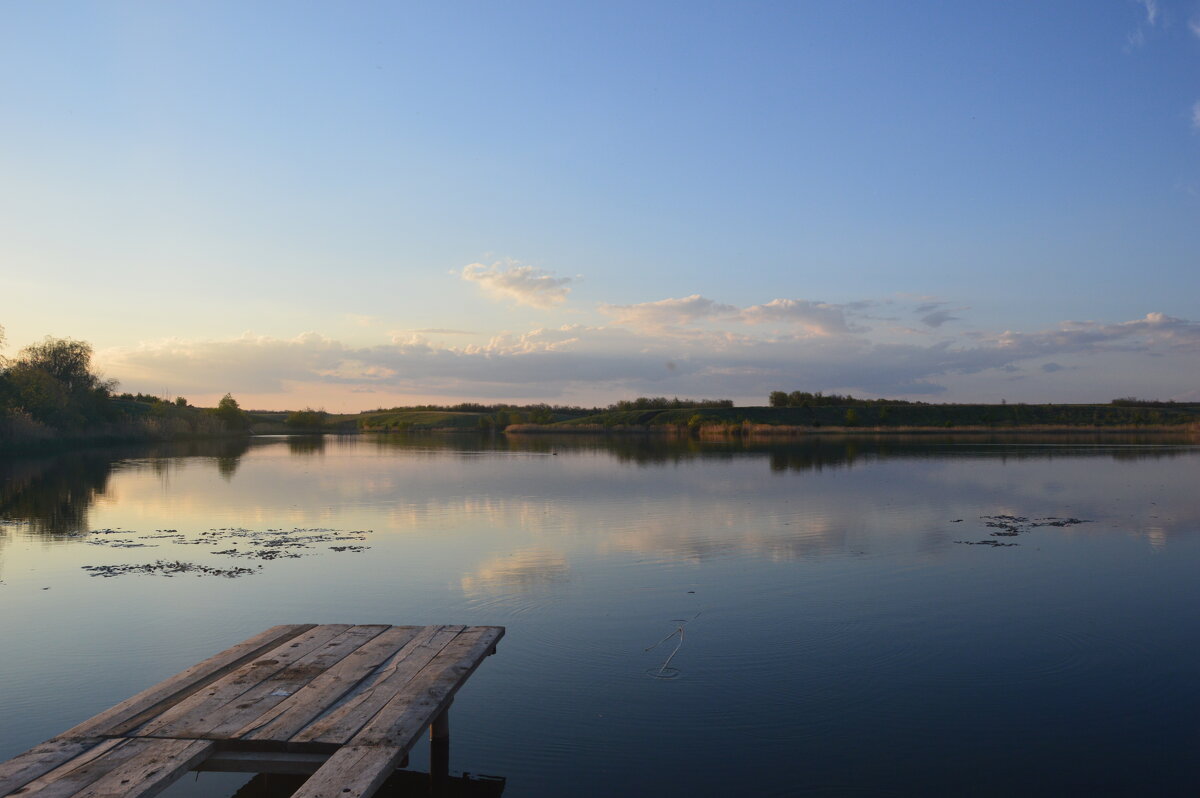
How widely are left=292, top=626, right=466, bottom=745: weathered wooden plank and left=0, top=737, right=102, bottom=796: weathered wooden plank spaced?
1306 millimetres

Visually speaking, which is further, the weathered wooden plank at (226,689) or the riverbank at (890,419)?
→ the riverbank at (890,419)

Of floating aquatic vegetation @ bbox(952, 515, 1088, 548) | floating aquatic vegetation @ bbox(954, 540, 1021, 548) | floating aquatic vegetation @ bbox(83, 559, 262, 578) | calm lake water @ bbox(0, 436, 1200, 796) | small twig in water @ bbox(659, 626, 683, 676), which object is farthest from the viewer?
floating aquatic vegetation @ bbox(952, 515, 1088, 548)

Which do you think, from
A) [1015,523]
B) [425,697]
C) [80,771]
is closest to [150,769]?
[80,771]

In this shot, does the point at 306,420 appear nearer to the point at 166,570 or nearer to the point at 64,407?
the point at 64,407

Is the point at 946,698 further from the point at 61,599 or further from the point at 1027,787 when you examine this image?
the point at 61,599

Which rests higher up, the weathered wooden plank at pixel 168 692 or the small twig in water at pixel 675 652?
the weathered wooden plank at pixel 168 692

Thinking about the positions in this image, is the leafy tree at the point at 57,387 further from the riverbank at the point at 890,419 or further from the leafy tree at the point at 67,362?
the riverbank at the point at 890,419

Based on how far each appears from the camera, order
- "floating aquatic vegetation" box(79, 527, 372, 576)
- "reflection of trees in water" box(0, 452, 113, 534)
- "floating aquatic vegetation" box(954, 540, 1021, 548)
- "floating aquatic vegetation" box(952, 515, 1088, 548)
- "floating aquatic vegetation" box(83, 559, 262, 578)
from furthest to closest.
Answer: "reflection of trees in water" box(0, 452, 113, 534) → "floating aquatic vegetation" box(952, 515, 1088, 548) → "floating aquatic vegetation" box(954, 540, 1021, 548) → "floating aquatic vegetation" box(79, 527, 372, 576) → "floating aquatic vegetation" box(83, 559, 262, 578)

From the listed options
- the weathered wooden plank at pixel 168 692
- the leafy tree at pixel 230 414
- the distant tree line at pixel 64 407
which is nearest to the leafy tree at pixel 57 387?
the distant tree line at pixel 64 407

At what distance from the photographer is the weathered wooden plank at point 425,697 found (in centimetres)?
538

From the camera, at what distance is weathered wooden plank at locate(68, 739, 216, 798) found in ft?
14.8

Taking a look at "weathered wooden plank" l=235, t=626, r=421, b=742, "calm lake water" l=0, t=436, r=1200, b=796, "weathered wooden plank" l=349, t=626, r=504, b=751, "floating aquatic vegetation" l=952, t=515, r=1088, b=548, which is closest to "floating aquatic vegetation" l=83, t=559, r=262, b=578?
"calm lake water" l=0, t=436, r=1200, b=796

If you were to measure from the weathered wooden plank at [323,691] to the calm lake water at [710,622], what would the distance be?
35.2 inches

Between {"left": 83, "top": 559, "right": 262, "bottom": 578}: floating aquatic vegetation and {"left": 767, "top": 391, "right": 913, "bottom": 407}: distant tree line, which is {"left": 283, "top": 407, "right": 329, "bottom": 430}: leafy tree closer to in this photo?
{"left": 767, "top": 391, "right": 913, "bottom": 407}: distant tree line
